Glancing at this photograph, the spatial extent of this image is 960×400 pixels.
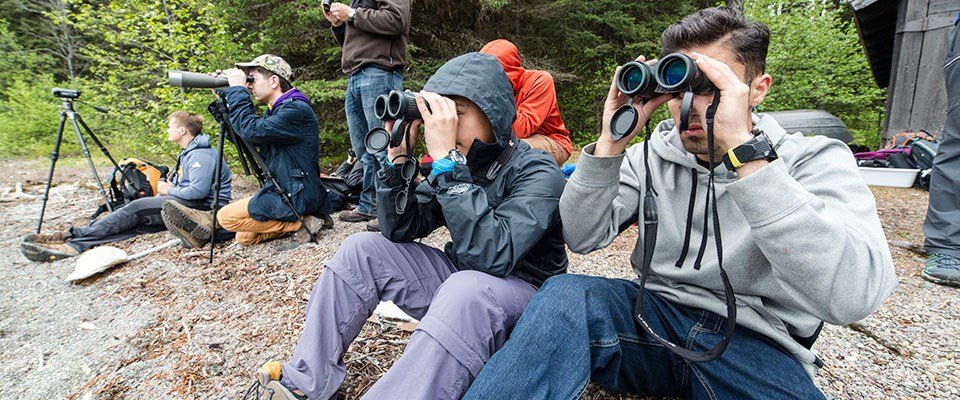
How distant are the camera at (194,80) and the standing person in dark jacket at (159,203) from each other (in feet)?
3.56

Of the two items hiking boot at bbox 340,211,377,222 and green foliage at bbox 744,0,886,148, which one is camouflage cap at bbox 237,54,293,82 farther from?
green foliage at bbox 744,0,886,148

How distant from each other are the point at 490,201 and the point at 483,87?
1.48ft

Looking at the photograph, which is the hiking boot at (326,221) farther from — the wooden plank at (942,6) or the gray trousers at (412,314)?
the wooden plank at (942,6)

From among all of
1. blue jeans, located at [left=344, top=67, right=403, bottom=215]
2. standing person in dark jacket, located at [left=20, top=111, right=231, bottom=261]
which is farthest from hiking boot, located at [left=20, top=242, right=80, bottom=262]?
blue jeans, located at [left=344, top=67, right=403, bottom=215]

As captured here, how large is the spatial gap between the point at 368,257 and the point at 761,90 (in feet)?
4.62

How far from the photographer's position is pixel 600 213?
1.37 m

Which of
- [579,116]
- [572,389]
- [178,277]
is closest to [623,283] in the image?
[572,389]

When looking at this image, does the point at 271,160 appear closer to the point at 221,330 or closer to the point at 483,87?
the point at 221,330

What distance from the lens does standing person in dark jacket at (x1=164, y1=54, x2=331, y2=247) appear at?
338 cm

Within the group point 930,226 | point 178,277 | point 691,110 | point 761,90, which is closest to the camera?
point 691,110

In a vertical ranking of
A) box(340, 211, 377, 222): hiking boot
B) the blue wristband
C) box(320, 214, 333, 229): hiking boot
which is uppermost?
the blue wristband

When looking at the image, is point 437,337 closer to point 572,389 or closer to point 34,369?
point 572,389

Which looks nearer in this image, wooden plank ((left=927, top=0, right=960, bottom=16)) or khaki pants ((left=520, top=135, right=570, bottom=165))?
khaki pants ((left=520, top=135, right=570, bottom=165))

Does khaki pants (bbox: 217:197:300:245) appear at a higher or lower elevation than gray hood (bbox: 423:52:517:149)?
lower
